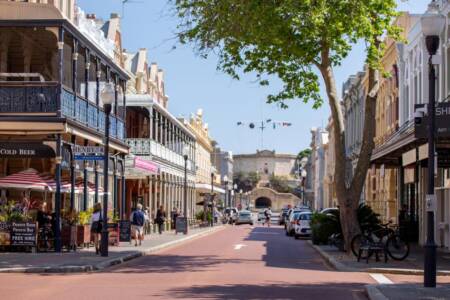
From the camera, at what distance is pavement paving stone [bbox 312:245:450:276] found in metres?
21.0

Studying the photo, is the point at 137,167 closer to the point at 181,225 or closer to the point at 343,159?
the point at 181,225

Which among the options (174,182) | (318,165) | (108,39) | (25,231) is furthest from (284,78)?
(318,165)

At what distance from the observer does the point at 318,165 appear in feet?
337

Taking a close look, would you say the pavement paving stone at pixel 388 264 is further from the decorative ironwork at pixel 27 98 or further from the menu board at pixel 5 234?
the decorative ironwork at pixel 27 98

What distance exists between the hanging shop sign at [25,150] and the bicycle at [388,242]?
10062 mm

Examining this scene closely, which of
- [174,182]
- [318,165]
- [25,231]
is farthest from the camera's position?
[318,165]

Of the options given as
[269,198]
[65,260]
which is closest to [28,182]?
[65,260]

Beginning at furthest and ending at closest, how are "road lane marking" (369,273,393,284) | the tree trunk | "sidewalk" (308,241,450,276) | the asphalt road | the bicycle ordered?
the tree trunk
the bicycle
"sidewalk" (308,241,450,276)
"road lane marking" (369,273,393,284)
the asphalt road

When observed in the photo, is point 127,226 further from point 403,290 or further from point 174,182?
point 174,182

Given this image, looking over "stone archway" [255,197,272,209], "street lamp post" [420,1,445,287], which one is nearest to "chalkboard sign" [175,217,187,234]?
"street lamp post" [420,1,445,287]

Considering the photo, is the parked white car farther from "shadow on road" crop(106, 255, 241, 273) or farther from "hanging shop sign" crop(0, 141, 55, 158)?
"hanging shop sign" crop(0, 141, 55, 158)

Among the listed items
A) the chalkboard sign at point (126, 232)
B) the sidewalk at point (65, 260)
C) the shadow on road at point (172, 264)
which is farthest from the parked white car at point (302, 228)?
the shadow on road at point (172, 264)

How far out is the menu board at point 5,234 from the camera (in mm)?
26036

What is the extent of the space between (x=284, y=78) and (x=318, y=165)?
77.3m
